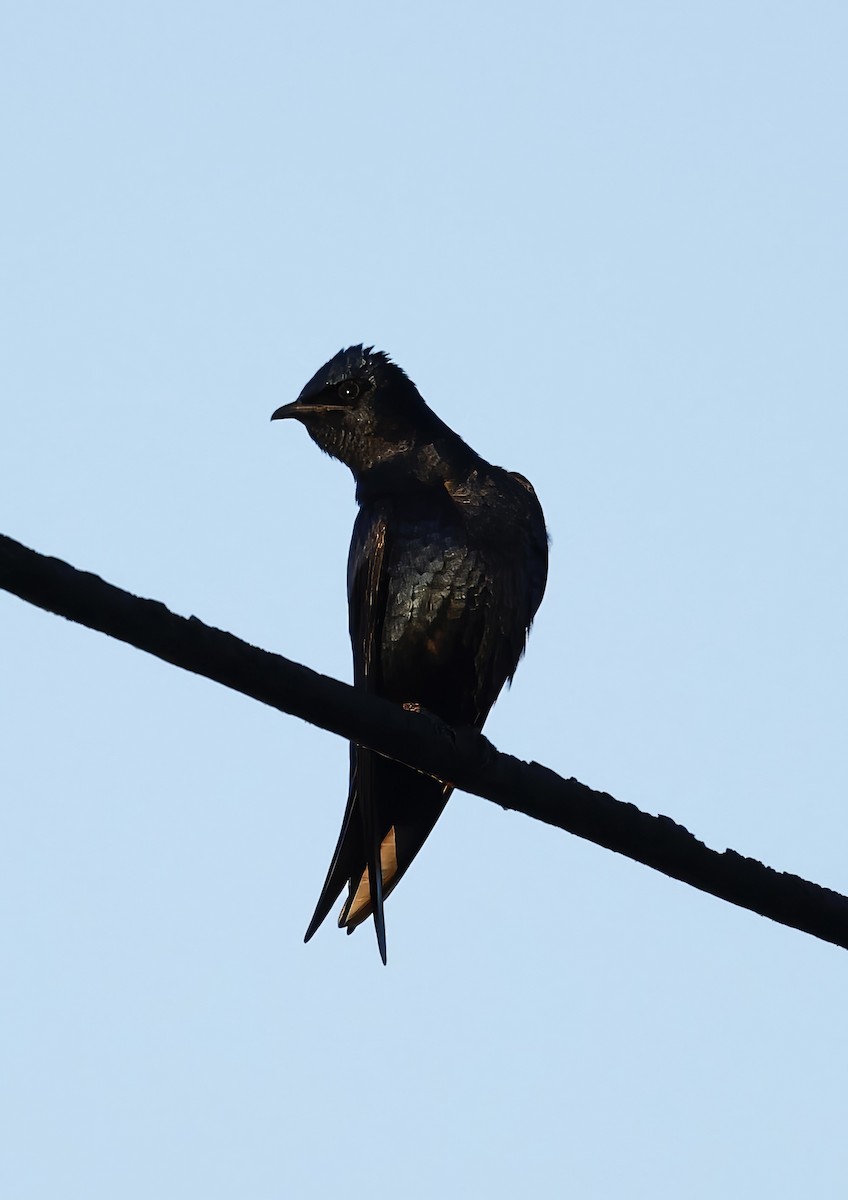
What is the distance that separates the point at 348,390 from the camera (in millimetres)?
6891

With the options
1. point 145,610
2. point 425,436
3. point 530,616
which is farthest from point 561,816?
point 425,436

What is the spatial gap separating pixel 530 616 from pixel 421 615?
618mm

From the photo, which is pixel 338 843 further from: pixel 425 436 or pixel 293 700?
pixel 293 700

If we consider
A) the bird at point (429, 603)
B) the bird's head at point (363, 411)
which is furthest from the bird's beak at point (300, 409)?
the bird at point (429, 603)

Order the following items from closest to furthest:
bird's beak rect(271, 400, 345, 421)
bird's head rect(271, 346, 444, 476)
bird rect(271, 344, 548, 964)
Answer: bird rect(271, 344, 548, 964)
bird's head rect(271, 346, 444, 476)
bird's beak rect(271, 400, 345, 421)

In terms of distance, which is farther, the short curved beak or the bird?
the short curved beak

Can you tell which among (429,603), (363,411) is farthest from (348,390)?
(429,603)

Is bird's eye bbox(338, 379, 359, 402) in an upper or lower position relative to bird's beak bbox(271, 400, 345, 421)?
upper

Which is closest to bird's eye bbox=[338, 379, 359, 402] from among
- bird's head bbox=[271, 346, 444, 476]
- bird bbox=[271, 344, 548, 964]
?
bird's head bbox=[271, 346, 444, 476]

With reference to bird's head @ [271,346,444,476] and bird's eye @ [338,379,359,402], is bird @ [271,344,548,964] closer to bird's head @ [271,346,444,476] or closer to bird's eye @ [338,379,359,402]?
bird's head @ [271,346,444,476]

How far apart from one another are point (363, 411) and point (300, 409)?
Result: 13.3 inches

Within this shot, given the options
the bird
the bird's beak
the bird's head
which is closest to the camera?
the bird

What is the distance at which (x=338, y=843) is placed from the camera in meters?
5.41

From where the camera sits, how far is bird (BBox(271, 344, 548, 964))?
580 centimetres
